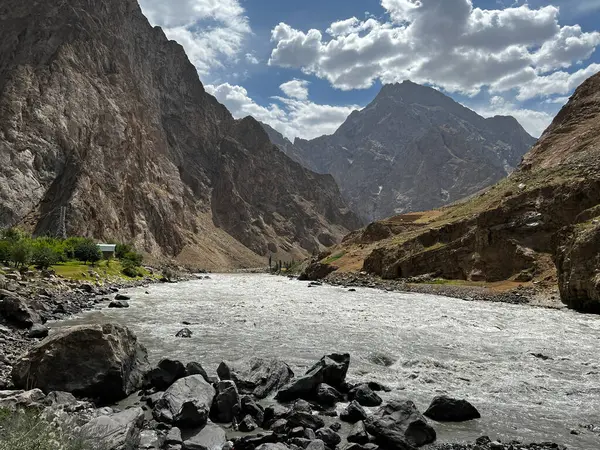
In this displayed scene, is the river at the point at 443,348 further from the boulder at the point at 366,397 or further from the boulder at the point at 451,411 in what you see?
the boulder at the point at 366,397

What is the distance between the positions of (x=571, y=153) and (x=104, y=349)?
8790cm

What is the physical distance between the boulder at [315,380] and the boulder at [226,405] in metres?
1.99

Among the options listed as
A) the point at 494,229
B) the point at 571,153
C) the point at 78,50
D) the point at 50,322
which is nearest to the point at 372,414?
the point at 50,322

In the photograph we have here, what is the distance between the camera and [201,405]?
1310 centimetres

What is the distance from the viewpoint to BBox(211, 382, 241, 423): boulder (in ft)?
43.9

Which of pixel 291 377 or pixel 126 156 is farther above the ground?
pixel 126 156

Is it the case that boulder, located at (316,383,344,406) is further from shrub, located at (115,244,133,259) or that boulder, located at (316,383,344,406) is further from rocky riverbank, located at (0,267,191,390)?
shrub, located at (115,244,133,259)

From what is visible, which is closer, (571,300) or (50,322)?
(50,322)

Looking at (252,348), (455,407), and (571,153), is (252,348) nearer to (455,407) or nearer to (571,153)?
(455,407)

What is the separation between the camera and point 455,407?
44.7 feet

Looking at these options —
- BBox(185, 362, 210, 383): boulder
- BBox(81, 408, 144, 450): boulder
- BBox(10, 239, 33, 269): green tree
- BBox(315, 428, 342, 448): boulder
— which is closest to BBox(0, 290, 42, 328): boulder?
BBox(185, 362, 210, 383): boulder

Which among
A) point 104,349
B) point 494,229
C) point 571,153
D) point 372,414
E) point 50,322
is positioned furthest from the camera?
point 571,153

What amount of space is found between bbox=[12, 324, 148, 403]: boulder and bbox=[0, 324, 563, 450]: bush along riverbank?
0.03 m

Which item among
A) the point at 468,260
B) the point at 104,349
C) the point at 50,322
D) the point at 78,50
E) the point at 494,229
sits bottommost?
the point at 50,322
